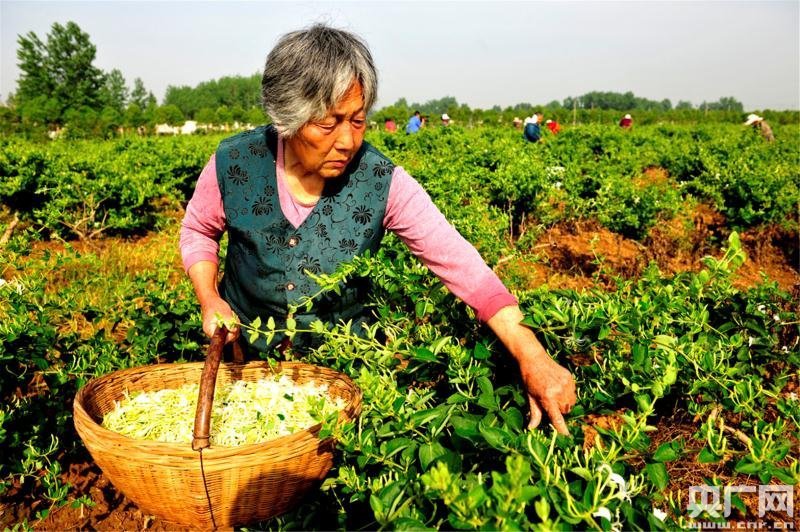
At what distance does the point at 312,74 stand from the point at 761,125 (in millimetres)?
20610

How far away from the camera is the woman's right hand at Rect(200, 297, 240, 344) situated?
5.73 feet

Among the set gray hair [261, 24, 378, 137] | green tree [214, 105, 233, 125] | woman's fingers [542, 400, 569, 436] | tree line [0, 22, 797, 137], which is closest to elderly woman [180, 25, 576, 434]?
gray hair [261, 24, 378, 137]

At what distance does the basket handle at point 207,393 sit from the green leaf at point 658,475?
111 centimetres

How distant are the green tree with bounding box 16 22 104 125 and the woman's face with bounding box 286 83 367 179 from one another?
212 feet

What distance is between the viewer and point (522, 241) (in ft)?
19.8

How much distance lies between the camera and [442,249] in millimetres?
1993

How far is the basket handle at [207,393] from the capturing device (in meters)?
1.53

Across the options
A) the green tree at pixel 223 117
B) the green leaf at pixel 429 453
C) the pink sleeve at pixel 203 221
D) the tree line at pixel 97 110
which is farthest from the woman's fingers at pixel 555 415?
the green tree at pixel 223 117

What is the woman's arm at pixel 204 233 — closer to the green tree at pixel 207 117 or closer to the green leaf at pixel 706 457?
the green leaf at pixel 706 457

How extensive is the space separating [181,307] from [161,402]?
2.79 feet

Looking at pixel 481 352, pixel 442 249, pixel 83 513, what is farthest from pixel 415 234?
pixel 83 513

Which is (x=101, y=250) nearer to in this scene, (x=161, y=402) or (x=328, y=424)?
(x=161, y=402)

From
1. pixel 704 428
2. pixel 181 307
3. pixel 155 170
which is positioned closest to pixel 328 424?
pixel 704 428

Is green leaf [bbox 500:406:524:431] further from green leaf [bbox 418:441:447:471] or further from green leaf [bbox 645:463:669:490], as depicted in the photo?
green leaf [bbox 645:463:669:490]
